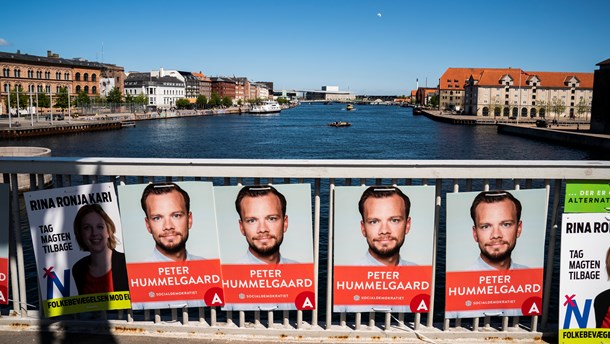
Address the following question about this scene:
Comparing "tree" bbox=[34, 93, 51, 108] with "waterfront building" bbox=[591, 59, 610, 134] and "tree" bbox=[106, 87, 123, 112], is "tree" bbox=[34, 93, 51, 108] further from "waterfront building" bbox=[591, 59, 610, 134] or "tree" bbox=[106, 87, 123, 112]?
"waterfront building" bbox=[591, 59, 610, 134]

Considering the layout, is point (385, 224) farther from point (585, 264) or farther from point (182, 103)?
point (182, 103)

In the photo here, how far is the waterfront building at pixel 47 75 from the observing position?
92625 mm

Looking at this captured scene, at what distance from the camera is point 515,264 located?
13.0ft

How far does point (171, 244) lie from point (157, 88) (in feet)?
510

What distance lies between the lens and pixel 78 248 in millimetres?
4066

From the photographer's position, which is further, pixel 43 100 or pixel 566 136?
pixel 43 100

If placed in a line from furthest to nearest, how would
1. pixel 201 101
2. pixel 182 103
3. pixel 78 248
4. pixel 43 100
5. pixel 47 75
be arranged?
pixel 201 101 → pixel 182 103 → pixel 47 75 → pixel 43 100 → pixel 78 248

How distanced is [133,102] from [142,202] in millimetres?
132765

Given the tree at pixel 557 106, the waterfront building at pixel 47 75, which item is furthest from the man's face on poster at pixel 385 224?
the tree at pixel 557 106

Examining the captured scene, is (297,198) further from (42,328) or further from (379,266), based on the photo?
(42,328)

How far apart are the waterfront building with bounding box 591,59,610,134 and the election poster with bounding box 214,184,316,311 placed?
7227 centimetres

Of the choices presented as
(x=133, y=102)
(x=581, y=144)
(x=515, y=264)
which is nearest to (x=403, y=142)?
(x=581, y=144)

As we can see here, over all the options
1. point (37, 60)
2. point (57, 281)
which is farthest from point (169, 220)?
point (37, 60)

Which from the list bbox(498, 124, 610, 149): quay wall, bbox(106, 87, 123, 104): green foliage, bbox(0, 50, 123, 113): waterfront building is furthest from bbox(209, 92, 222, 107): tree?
bbox(498, 124, 610, 149): quay wall
